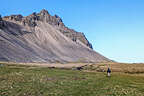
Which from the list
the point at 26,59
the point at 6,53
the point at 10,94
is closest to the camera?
the point at 10,94

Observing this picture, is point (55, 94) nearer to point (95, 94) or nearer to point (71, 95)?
point (71, 95)

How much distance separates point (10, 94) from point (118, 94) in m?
12.8

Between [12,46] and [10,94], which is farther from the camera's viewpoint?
[12,46]

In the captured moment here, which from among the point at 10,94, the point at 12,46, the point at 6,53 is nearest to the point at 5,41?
the point at 12,46

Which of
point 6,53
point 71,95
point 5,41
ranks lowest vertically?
point 71,95

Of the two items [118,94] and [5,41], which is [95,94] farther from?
[5,41]

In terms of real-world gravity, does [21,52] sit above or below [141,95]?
above

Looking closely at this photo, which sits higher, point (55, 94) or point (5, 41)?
point (5, 41)

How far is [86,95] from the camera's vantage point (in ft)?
70.3

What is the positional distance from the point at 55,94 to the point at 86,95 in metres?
3.69

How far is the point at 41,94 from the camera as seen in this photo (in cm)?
2164

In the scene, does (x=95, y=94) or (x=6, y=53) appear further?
(x=6, y=53)

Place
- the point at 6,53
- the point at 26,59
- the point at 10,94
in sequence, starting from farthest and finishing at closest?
1. the point at 26,59
2. the point at 6,53
3. the point at 10,94

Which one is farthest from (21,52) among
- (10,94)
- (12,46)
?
(10,94)
